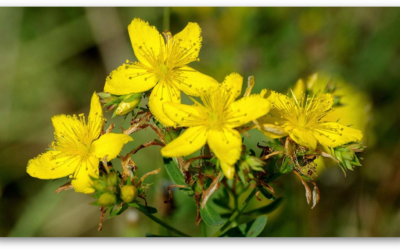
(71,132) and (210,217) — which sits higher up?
(71,132)

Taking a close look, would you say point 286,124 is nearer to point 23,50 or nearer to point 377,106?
point 377,106

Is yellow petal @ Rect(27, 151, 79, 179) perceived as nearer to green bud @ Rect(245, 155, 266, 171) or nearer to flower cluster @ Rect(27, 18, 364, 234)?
flower cluster @ Rect(27, 18, 364, 234)

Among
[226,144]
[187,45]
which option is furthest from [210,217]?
[187,45]

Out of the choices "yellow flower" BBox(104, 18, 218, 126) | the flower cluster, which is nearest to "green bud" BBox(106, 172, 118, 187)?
the flower cluster

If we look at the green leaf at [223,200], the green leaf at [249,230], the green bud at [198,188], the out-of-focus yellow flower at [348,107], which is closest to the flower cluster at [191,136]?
the green bud at [198,188]

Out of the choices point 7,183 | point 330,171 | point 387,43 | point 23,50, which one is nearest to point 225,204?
point 330,171

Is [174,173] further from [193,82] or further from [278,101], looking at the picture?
[278,101]
